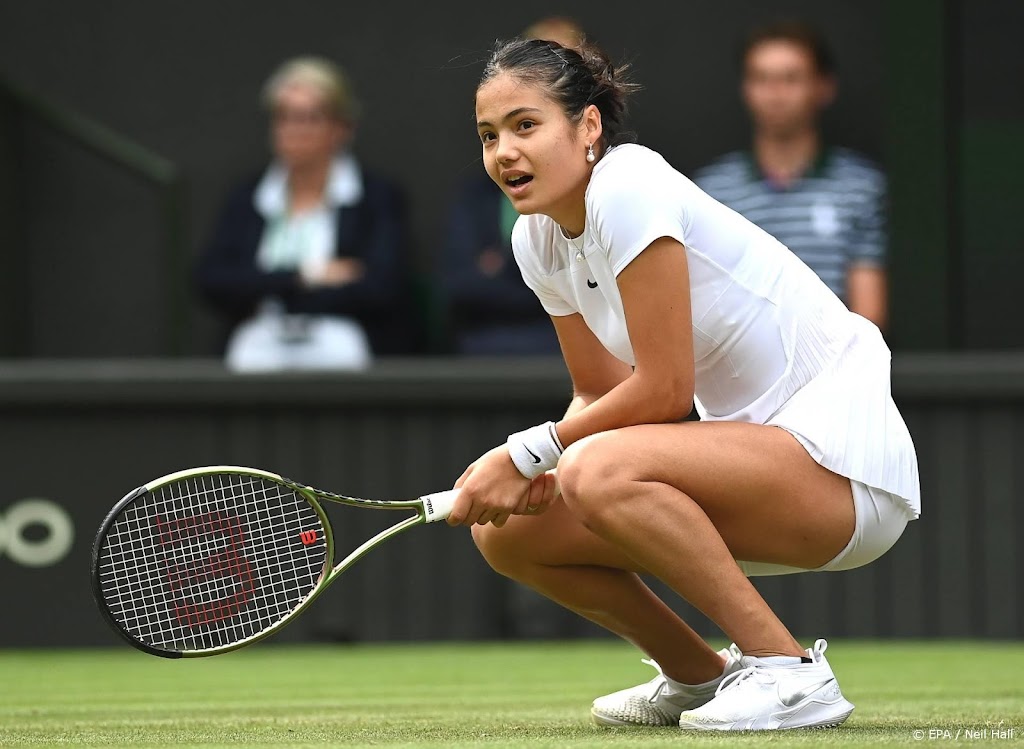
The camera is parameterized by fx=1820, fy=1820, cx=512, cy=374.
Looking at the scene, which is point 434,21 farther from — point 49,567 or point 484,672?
point 484,672

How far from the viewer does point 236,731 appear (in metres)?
3.08

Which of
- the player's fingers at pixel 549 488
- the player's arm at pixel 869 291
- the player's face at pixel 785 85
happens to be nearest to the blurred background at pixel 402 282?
the player's arm at pixel 869 291

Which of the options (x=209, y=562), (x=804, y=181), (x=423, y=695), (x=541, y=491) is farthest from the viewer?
(x=804, y=181)

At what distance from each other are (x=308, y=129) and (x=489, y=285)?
0.91 meters

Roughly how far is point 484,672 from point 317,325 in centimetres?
189

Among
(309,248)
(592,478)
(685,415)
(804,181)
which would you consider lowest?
(592,478)

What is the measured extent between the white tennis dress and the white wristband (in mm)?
207

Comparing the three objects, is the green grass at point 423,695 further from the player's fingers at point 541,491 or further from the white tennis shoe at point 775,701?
the player's fingers at point 541,491

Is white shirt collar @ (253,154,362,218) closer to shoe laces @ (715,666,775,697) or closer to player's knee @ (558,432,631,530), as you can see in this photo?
player's knee @ (558,432,631,530)

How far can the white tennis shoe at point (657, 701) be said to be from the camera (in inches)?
125

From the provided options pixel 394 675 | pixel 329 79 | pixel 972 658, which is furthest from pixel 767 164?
pixel 394 675

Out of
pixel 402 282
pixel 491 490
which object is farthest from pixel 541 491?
pixel 402 282

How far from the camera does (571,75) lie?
299 cm

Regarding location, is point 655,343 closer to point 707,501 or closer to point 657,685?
point 707,501
